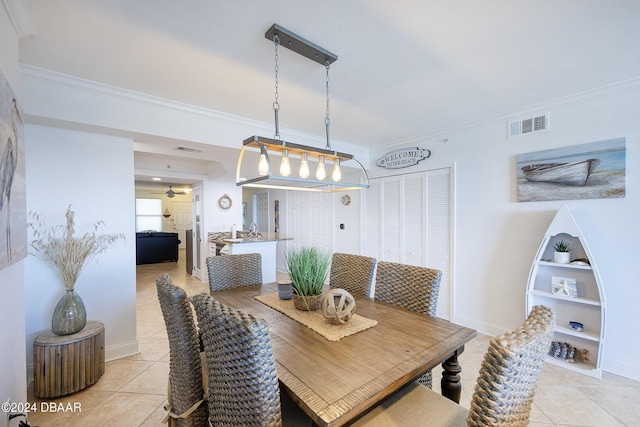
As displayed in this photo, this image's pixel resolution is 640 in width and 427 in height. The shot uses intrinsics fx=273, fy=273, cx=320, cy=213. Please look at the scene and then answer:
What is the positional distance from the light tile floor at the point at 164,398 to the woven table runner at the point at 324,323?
46.6 inches

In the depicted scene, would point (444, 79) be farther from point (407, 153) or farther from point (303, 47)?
point (407, 153)

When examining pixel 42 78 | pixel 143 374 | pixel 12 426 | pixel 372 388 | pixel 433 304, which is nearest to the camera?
pixel 372 388

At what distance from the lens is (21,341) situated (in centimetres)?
157

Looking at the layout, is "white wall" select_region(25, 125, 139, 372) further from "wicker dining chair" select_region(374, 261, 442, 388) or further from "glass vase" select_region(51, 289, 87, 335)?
"wicker dining chair" select_region(374, 261, 442, 388)

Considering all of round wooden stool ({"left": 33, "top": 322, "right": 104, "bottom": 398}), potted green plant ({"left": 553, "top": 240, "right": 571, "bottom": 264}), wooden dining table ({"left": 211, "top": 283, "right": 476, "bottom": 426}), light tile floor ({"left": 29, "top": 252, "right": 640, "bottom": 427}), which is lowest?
light tile floor ({"left": 29, "top": 252, "right": 640, "bottom": 427})

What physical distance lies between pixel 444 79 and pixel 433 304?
1744 millimetres

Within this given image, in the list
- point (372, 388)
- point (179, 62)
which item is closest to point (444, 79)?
point (179, 62)

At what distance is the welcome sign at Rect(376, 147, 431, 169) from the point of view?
3770mm

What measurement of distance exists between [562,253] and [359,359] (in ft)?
8.20

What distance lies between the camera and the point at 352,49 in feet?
5.84

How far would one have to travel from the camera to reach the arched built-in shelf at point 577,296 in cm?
238

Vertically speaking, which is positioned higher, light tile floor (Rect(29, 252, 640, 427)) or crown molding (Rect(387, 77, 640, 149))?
crown molding (Rect(387, 77, 640, 149))

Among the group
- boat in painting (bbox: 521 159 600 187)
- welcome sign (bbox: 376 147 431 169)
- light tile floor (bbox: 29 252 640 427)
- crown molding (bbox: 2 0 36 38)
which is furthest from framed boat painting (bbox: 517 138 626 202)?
crown molding (bbox: 2 0 36 38)

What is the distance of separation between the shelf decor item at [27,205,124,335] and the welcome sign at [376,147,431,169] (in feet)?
12.1
